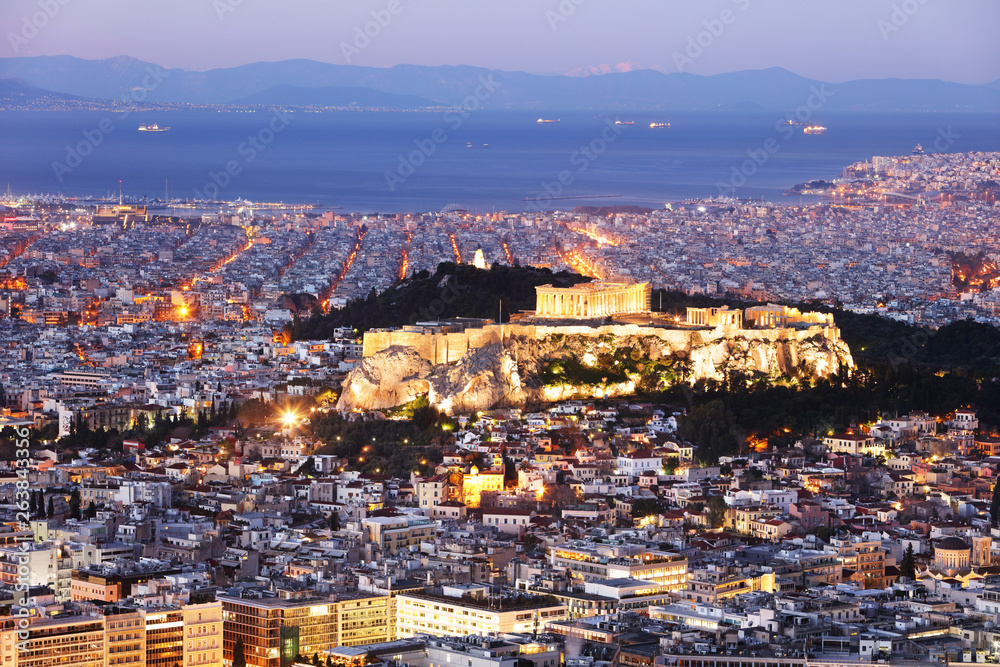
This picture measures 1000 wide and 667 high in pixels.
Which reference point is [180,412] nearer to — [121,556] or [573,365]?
[573,365]

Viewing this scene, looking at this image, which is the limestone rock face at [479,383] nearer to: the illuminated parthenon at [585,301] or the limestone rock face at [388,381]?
the limestone rock face at [388,381]

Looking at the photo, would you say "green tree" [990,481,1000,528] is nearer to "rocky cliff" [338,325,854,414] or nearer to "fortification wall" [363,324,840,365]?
"rocky cliff" [338,325,854,414]

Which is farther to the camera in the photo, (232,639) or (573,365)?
(573,365)

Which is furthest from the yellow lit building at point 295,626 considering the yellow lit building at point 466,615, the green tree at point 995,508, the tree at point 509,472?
the green tree at point 995,508

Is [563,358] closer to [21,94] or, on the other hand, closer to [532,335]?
[532,335]

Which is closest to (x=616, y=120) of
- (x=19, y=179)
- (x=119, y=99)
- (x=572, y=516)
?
(x=119, y=99)

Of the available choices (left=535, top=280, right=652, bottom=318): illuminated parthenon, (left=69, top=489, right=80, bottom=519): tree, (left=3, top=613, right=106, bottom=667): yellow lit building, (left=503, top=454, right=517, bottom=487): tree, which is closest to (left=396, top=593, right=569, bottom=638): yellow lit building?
(left=3, top=613, right=106, bottom=667): yellow lit building
